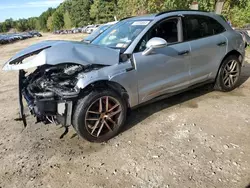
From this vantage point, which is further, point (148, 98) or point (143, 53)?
point (148, 98)

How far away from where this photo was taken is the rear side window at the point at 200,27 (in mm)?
4117

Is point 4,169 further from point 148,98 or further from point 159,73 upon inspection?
point 159,73

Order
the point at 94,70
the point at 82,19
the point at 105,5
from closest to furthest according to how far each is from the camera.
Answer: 1. the point at 94,70
2. the point at 105,5
3. the point at 82,19

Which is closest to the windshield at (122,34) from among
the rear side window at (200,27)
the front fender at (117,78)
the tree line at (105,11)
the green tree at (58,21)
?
the front fender at (117,78)

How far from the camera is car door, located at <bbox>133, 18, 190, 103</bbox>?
3580mm

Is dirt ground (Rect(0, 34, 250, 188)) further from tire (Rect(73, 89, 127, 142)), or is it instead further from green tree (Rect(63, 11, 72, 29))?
green tree (Rect(63, 11, 72, 29))

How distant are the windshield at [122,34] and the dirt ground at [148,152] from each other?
1.25 metres

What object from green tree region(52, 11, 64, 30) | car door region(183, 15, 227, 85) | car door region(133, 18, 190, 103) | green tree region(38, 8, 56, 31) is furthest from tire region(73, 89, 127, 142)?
green tree region(38, 8, 56, 31)

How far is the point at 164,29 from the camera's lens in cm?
389

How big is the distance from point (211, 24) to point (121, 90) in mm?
2338

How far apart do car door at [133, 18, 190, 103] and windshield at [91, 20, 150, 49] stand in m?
0.18

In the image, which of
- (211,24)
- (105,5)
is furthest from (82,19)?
(211,24)

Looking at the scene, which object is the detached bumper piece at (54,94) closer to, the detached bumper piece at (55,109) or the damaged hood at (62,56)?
the detached bumper piece at (55,109)

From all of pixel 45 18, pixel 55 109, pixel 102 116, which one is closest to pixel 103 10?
pixel 102 116
